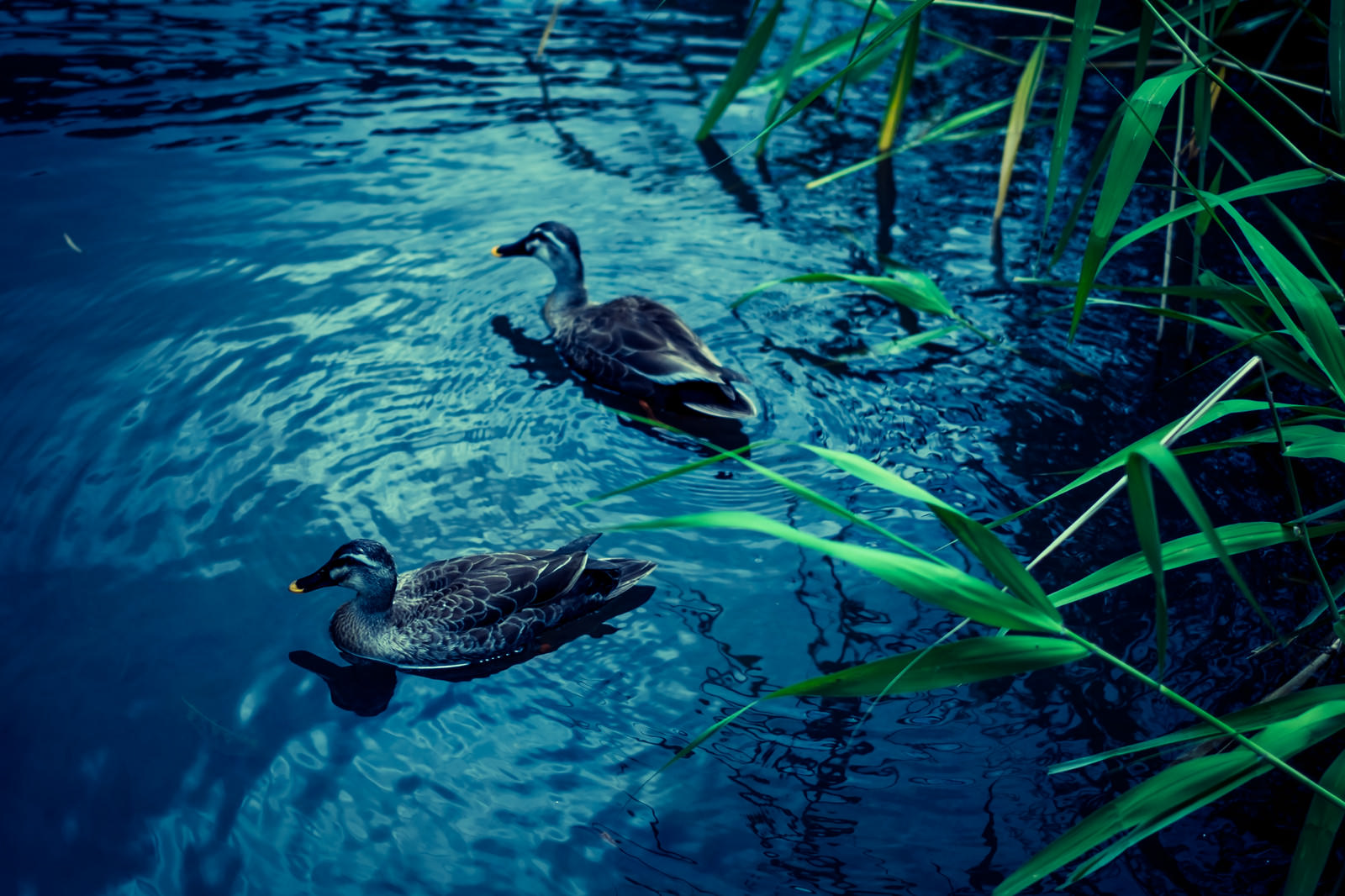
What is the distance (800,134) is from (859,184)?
98 cm

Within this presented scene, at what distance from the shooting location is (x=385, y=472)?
15.9 feet

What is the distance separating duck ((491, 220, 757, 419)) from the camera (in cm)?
533

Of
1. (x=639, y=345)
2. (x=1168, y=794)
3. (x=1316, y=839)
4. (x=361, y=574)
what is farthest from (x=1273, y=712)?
(x=639, y=345)

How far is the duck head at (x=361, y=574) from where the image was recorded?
4000 millimetres

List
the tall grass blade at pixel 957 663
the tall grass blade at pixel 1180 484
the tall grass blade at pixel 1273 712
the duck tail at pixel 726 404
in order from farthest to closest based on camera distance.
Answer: the duck tail at pixel 726 404, the tall grass blade at pixel 1273 712, the tall grass blade at pixel 957 663, the tall grass blade at pixel 1180 484

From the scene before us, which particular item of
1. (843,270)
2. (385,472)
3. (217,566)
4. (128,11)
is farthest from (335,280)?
(128,11)

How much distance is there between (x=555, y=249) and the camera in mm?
6152

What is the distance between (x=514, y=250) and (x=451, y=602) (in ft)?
9.70

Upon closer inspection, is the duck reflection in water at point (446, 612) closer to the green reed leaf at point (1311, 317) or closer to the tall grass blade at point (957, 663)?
the tall grass blade at point (957, 663)

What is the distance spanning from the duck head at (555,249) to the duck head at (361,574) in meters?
2.69

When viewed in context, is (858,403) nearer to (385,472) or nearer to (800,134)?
(385,472)

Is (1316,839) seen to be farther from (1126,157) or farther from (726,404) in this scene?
(726,404)

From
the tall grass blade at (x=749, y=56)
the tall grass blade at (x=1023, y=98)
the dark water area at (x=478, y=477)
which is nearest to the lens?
the dark water area at (x=478, y=477)

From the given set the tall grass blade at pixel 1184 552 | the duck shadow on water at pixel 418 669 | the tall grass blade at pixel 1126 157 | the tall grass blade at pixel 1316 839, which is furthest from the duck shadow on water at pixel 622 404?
the tall grass blade at pixel 1316 839
